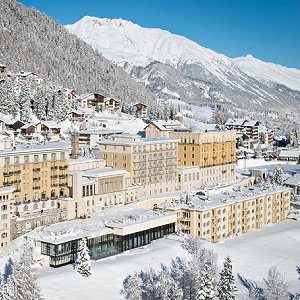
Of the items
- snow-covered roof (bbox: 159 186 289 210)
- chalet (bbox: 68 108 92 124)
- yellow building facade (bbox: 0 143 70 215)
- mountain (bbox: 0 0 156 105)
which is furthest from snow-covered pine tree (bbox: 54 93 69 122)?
yellow building facade (bbox: 0 143 70 215)

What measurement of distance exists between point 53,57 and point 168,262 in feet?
393

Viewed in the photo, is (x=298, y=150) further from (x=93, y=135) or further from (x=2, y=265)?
(x=2, y=265)

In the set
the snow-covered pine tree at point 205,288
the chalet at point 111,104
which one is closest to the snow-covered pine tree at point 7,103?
the chalet at point 111,104

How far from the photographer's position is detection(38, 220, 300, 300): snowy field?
48.2 metres

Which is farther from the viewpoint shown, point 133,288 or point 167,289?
point 167,289

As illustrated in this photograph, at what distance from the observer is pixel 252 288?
52281 mm

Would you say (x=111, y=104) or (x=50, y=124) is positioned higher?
(x=111, y=104)

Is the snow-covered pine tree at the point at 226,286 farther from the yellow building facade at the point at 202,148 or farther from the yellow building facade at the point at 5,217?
the yellow building facade at the point at 202,148

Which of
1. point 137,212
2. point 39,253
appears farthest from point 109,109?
point 39,253

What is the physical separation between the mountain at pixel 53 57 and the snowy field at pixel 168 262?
295 feet

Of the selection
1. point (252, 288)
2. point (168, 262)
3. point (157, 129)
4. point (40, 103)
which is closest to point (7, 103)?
point (40, 103)

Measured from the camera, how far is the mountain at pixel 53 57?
509ft

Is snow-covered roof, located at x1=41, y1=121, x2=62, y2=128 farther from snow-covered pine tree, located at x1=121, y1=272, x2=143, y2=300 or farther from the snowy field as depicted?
snow-covered pine tree, located at x1=121, y1=272, x2=143, y2=300

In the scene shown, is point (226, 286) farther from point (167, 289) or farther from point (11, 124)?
point (11, 124)
